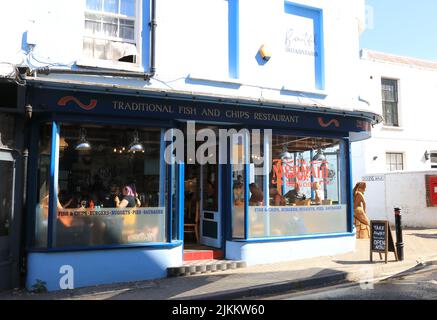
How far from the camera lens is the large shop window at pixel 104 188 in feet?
26.4

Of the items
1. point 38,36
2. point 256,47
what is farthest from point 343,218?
point 38,36

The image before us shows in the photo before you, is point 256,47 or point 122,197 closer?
point 122,197

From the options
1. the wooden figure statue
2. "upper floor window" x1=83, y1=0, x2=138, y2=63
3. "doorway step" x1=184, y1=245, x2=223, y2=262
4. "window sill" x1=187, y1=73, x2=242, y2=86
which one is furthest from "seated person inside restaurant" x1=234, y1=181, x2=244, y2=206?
the wooden figure statue

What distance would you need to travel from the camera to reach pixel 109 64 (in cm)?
845

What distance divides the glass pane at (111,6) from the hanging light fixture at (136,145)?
8.24 ft

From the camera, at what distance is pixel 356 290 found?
750 cm

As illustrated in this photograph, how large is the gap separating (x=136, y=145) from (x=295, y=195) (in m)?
4.08

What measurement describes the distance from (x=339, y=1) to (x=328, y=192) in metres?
4.93

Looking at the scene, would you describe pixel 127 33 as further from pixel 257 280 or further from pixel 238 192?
pixel 257 280

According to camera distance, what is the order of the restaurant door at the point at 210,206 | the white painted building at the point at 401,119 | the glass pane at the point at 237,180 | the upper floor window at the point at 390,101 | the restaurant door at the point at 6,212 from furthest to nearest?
the upper floor window at the point at 390,101, the white painted building at the point at 401,119, the restaurant door at the point at 210,206, the glass pane at the point at 237,180, the restaurant door at the point at 6,212

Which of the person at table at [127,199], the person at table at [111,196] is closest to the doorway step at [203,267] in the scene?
the person at table at [127,199]

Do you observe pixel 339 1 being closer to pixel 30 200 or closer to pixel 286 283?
pixel 286 283

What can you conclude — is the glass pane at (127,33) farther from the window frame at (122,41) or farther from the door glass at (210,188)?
the door glass at (210,188)

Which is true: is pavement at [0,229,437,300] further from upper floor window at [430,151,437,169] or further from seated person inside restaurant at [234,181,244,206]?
upper floor window at [430,151,437,169]
